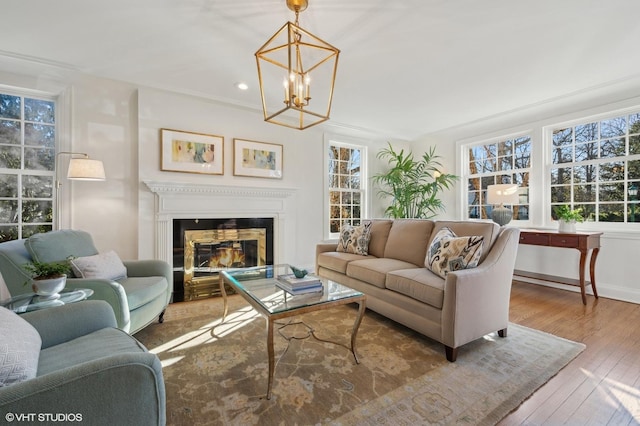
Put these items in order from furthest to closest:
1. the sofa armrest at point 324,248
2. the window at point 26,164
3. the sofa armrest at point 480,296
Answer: the sofa armrest at point 324,248, the window at point 26,164, the sofa armrest at point 480,296

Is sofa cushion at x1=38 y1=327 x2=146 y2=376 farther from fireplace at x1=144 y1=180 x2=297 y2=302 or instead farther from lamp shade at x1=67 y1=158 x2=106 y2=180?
fireplace at x1=144 y1=180 x2=297 y2=302

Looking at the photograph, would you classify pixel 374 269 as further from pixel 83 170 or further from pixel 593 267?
pixel 83 170

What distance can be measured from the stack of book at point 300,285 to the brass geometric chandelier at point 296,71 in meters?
1.17

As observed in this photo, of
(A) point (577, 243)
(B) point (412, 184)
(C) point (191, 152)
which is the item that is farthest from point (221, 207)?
(A) point (577, 243)

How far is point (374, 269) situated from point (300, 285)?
863 millimetres

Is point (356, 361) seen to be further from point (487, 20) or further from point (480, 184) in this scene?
point (480, 184)

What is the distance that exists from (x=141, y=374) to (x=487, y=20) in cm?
299

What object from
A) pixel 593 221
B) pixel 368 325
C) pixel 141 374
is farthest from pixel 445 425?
pixel 593 221

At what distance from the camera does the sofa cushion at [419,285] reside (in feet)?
6.68

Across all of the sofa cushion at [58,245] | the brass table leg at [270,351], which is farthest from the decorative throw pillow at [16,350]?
the sofa cushion at [58,245]

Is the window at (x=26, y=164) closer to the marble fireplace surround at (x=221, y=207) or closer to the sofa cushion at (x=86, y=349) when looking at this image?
the marble fireplace surround at (x=221, y=207)

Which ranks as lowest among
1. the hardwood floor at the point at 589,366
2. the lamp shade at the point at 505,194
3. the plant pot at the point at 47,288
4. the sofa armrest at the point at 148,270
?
the hardwood floor at the point at 589,366

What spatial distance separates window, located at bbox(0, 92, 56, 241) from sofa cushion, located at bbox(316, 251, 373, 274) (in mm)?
2950

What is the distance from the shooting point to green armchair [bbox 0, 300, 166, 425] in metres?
0.78
